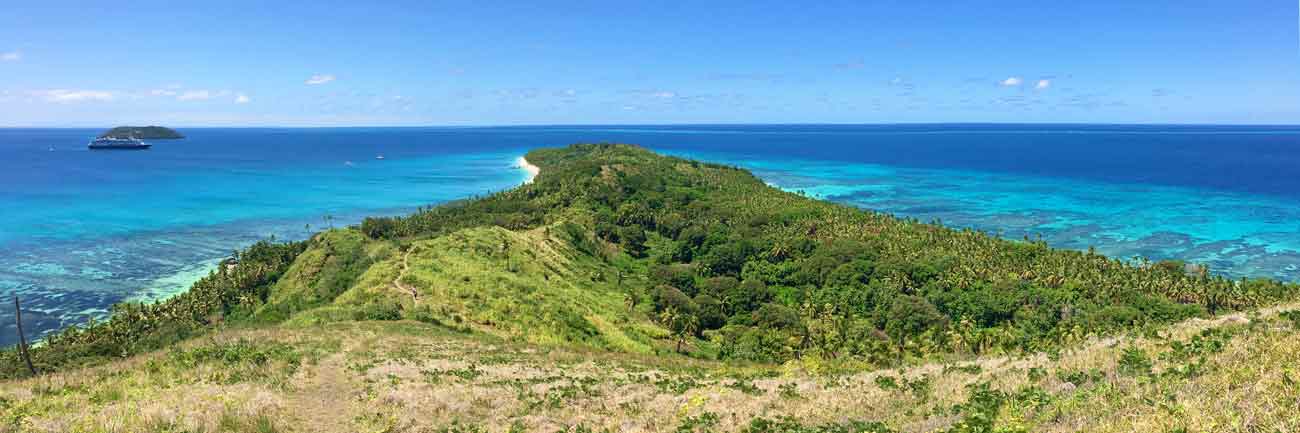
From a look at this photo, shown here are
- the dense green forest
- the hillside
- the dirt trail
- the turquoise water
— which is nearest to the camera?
the hillside

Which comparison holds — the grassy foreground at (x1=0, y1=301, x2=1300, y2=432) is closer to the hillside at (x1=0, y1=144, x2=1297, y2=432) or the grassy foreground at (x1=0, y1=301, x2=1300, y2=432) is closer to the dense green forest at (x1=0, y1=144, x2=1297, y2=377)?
the hillside at (x1=0, y1=144, x2=1297, y2=432)

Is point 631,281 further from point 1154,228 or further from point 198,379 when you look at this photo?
point 1154,228

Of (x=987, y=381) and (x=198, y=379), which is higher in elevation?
(x=987, y=381)

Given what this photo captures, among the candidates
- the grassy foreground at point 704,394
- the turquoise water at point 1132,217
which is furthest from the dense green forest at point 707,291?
the grassy foreground at point 704,394

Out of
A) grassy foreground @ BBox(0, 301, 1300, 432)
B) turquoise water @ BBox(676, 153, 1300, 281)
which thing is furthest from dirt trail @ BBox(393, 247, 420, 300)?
turquoise water @ BBox(676, 153, 1300, 281)

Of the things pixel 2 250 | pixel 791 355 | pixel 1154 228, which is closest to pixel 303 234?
pixel 2 250

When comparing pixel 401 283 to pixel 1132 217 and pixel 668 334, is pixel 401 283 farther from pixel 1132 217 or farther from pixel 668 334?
pixel 1132 217

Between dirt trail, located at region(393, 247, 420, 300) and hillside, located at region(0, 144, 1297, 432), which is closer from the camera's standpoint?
hillside, located at region(0, 144, 1297, 432)
